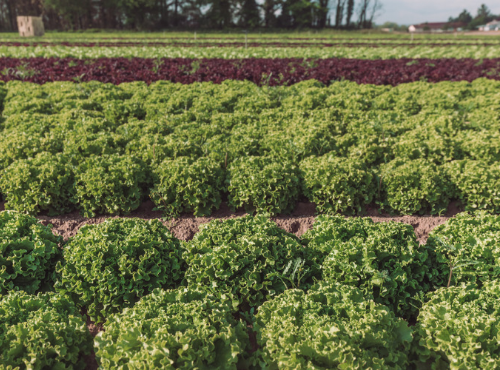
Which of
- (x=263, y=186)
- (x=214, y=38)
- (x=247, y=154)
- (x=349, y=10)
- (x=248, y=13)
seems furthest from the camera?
(x=349, y=10)

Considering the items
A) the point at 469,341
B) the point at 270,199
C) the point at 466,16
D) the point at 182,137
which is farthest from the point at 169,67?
the point at 466,16

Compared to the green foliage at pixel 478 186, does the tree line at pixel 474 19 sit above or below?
above

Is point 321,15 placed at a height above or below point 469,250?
above

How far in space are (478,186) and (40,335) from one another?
7.45 metres

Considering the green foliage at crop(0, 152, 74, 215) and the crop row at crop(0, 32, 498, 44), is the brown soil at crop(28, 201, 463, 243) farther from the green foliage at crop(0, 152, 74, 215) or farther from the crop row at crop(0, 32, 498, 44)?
the crop row at crop(0, 32, 498, 44)

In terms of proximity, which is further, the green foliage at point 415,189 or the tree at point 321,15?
the tree at point 321,15

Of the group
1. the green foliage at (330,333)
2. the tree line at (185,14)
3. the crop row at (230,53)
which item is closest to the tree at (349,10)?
the tree line at (185,14)

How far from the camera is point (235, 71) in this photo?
18.5 m

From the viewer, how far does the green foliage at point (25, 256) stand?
15.2ft

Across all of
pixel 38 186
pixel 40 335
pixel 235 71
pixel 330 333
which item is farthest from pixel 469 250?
pixel 235 71

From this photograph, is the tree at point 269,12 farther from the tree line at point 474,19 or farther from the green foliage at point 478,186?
the tree line at point 474,19

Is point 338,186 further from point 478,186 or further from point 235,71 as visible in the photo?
point 235,71

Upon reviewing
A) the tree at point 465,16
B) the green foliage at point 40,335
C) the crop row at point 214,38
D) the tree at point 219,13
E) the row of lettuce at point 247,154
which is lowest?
the green foliage at point 40,335

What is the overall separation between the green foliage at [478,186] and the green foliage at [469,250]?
2.13 meters
